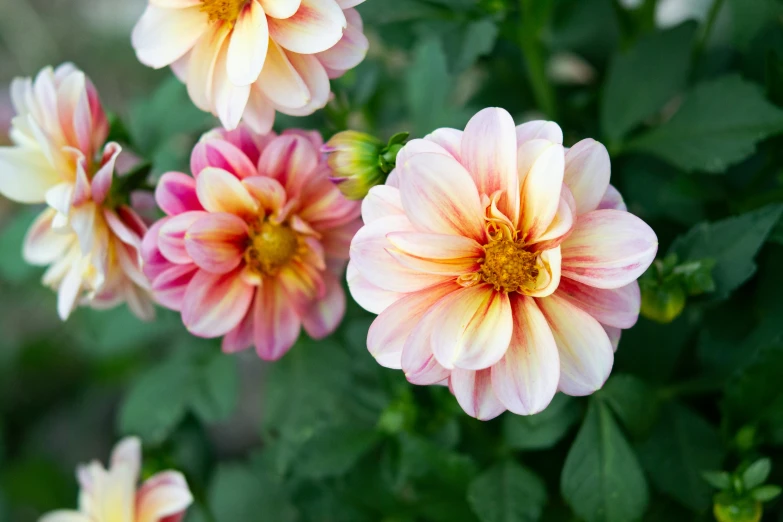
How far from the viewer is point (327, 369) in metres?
0.91

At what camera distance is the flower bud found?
609 millimetres

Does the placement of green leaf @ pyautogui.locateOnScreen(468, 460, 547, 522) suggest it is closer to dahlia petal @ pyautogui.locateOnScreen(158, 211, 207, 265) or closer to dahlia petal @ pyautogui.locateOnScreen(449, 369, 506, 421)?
dahlia petal @ pyautogui.locateOnScreen(449, 369, 506, 421)

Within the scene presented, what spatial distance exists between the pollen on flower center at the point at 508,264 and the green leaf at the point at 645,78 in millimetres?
379

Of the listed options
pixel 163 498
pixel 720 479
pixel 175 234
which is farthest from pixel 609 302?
pixel 163 498

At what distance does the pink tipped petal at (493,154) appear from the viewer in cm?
53

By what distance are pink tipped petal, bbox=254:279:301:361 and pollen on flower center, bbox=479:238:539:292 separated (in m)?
0.22

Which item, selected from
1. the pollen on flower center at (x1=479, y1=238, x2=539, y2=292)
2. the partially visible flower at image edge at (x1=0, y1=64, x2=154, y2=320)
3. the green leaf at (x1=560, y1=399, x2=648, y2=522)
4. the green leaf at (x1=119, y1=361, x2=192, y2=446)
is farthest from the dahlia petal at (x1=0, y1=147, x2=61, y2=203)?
the green leaf at (x1=560, y1=399, x2=648, y2=522)

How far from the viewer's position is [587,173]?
538 mm

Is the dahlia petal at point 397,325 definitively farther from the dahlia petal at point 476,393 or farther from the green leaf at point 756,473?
the green leaf at point 756,473

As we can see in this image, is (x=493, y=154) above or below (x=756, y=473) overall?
above

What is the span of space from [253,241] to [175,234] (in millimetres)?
89

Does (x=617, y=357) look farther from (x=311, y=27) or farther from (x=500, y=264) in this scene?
(x=311, y=27)

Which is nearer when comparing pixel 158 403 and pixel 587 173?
pixel 587 173

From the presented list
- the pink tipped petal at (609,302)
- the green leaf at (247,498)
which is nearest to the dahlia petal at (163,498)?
the green leaf at (247,498)
